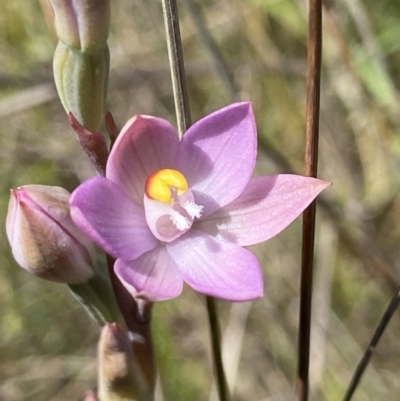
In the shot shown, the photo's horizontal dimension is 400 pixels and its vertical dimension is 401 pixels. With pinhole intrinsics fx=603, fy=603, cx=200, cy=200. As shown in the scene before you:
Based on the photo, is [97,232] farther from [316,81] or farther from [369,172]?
[369,172]

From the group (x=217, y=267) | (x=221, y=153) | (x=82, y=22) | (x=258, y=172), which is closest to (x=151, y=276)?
(x=217, y=267)

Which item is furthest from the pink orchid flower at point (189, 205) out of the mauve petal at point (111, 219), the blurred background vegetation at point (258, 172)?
the blurred background vegetation at point (258, 172)

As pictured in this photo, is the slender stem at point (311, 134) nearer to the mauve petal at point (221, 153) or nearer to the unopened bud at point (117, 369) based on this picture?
the mauve petal at point (221, 153)

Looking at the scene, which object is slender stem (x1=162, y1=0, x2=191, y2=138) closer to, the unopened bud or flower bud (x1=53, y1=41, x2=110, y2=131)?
flower bud (x1=53, y1=41, x2=110, y2=131)

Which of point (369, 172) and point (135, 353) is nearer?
point (135, 353)

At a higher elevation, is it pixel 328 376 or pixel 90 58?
pixel 90 58

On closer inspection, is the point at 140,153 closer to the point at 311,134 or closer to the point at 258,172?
the point at 311,134

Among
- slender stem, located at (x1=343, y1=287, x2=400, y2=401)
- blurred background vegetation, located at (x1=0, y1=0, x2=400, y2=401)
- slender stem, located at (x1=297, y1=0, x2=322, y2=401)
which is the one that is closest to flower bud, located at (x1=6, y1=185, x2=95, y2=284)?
slender stem, located at (x1=297, y1=0, x2=322, y2=401)

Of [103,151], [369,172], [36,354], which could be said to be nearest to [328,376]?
[369,172]
